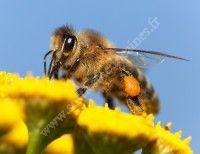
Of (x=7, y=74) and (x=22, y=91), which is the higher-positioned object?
(x=7, y=74)

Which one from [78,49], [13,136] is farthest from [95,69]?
[13,136]

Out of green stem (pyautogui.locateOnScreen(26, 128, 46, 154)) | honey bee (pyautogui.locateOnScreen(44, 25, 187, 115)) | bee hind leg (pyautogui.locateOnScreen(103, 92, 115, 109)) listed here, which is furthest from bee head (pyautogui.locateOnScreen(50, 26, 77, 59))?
green stem (pyautogui.locateOnScreen(26, 128, 46, 154))

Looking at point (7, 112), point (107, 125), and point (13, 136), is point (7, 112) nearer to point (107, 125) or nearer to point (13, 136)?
point (13, 136)

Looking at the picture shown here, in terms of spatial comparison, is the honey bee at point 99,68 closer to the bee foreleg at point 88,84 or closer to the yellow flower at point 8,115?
the bee foreleg at point 88,84

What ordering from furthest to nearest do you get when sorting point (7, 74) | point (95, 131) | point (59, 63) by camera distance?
point (59, 63)
point (7, 74)
point (95, 131)

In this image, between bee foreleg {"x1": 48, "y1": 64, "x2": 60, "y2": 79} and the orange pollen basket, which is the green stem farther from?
the orange pollen basket

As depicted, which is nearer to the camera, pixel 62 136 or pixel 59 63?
pixel 62 136
